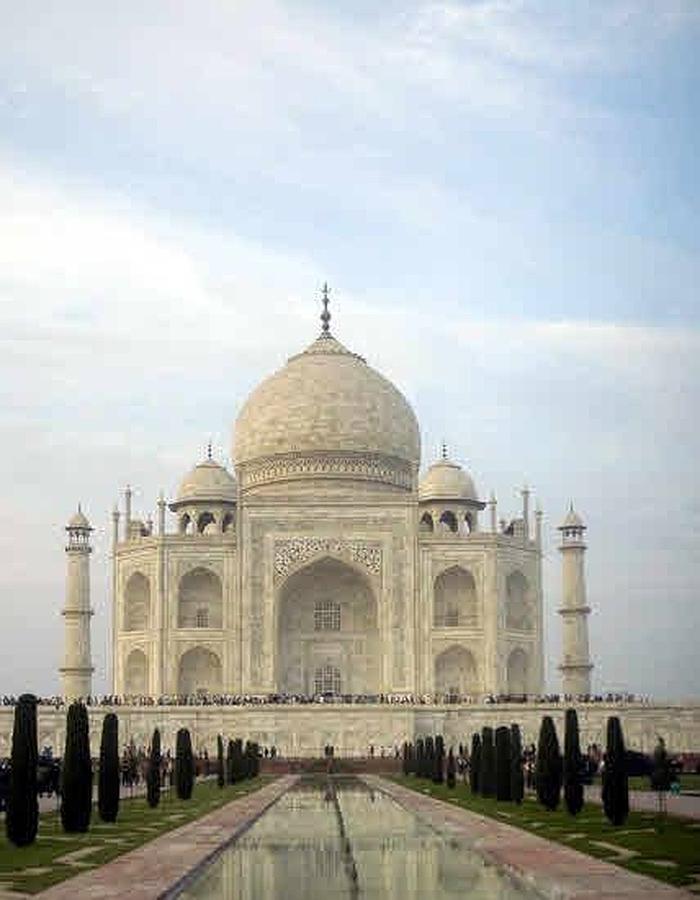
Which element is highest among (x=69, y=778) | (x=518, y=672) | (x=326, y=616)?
(x=326, y=616)

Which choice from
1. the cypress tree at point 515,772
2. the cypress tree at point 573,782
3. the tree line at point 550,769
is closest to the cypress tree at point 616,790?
the tree line at point 550,769

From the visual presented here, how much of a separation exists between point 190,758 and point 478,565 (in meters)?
20.5

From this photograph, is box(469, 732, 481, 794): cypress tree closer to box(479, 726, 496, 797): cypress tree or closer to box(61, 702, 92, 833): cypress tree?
box(479, 726, 496, 797): cypress tree

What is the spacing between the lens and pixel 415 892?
9461 millimetres

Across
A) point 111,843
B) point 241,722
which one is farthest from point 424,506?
point 111,843

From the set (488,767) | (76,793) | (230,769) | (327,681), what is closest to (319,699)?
(327,681)

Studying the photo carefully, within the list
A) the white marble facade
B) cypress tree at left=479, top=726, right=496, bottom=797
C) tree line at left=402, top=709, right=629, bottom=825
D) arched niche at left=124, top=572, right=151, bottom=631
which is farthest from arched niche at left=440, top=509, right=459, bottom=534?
cypress tree at left=479, top=726, right=496, bottom=797

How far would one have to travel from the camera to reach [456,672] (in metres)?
42.1

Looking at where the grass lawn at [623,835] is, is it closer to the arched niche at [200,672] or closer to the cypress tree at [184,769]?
the cypress tree at [184,769]

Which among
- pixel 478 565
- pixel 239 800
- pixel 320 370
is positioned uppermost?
pixel 320 370

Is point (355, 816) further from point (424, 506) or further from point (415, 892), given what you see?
point (424, 506)

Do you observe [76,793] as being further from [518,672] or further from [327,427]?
[327,427]

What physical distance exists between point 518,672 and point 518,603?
1.94 m

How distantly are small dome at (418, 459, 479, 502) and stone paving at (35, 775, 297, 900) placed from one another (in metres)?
27.8
